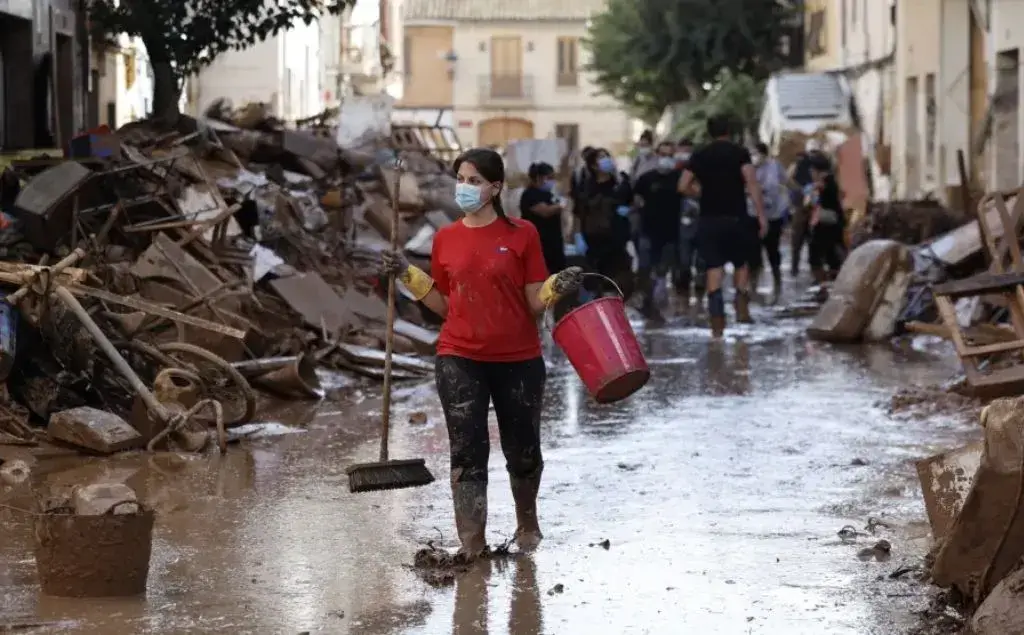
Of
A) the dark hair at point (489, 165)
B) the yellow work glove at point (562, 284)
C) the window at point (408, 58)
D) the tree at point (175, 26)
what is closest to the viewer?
the yellow work glove at point (562, 284)

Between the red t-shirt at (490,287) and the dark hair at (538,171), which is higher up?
the dark hair at (538,171)

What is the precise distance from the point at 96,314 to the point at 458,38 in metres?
70.5

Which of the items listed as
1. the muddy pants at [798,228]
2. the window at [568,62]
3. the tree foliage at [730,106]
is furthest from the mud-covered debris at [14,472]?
the window at [568,62]

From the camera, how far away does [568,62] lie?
266ft

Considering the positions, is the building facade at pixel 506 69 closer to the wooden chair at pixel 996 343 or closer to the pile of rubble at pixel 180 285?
the pile of rubble at pixel 180 285

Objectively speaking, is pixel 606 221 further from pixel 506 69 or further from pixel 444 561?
pixel 506 69

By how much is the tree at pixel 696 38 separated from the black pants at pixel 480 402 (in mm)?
39925

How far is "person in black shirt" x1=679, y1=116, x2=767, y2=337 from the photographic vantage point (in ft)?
53.2

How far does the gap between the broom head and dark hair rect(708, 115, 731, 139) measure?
880 cm

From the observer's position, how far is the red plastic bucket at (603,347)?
759cm

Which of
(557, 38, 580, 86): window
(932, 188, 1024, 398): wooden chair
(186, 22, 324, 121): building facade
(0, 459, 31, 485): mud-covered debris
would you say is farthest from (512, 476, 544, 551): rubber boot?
(557, 38, 580, 86): window

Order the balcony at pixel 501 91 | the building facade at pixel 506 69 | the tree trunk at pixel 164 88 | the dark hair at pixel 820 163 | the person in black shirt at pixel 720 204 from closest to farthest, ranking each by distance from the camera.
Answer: the person in black shirt at pixel 720 204 < the tree trunk at pixel 164 88 < the dark hair at pixel 820 163 < the building facade at pixel 506 69 < the balcony at pixel 501 91

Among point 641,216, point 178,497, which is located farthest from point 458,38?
point 178,497

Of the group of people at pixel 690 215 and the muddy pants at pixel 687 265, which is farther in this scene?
the muddy pants at pixel 687 265
